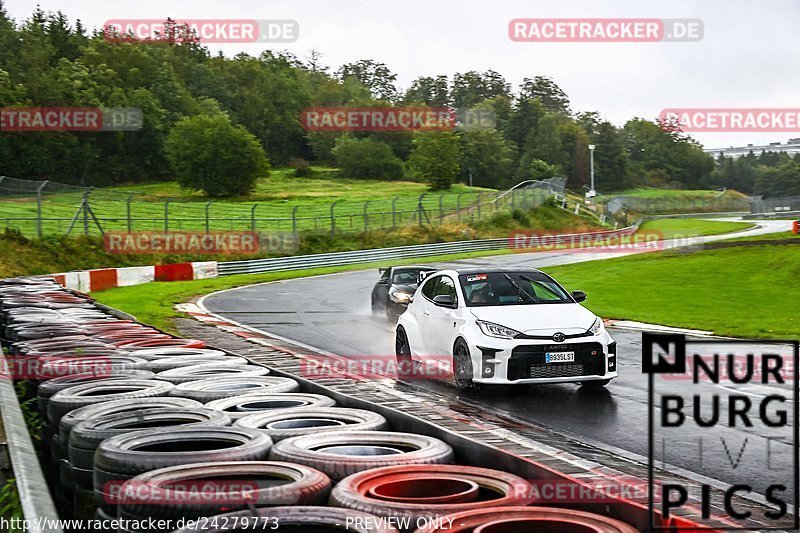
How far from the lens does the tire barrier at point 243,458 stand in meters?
4.06

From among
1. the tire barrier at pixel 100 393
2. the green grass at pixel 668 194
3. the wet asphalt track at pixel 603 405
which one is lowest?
the wet asphalt track at pixel 603 405

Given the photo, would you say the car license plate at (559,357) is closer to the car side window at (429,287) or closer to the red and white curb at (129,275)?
the car side window at (429,287)

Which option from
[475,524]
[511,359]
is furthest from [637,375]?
[475,524]

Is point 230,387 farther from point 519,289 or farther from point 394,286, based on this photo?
point 394,286

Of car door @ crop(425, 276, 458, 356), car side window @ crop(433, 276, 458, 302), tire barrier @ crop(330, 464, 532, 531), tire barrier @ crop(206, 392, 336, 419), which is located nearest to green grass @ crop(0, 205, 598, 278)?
car side window @ crop(433, 276, 458, 302)

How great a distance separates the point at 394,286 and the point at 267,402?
14000mm

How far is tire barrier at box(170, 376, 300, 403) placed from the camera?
7.52m

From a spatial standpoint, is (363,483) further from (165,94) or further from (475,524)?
(165,94)

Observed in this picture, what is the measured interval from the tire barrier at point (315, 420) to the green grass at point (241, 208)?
3277 cm

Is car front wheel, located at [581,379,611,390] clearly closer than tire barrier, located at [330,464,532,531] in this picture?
No

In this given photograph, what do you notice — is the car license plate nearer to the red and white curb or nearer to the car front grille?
the car front grille

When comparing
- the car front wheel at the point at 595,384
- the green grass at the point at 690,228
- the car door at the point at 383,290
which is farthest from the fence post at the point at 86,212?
the green grass at the point at 690,228

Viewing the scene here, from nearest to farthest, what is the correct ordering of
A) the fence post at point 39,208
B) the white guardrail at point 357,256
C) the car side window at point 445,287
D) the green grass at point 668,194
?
the car side window at point 445,287, the fence post at point 39,208, the white guardrail at point 357,256, the green grass at point 668,194

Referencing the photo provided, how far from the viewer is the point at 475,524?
3955mm
